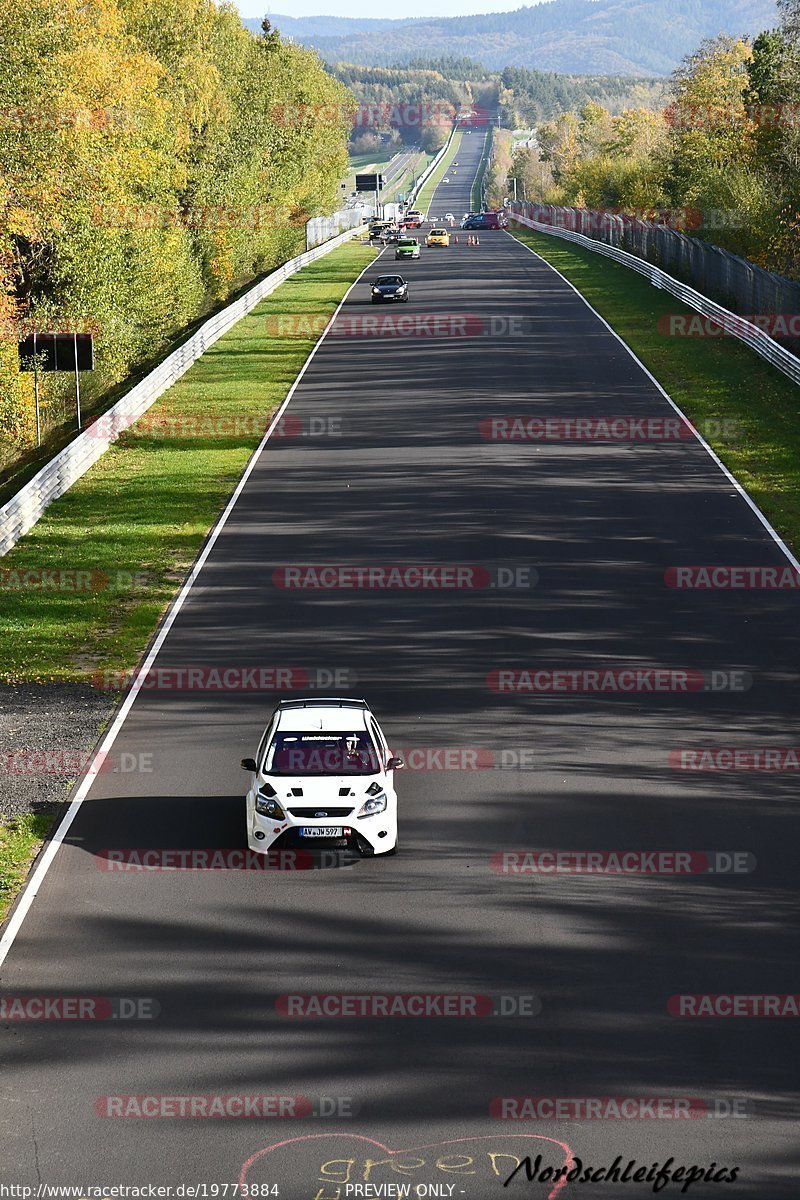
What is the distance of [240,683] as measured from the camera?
2311 cm

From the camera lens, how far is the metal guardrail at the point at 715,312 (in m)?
48.4

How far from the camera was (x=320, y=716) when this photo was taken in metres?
17.7

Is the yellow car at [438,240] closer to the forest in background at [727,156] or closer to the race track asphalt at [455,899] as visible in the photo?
the forest in background at [727,156]

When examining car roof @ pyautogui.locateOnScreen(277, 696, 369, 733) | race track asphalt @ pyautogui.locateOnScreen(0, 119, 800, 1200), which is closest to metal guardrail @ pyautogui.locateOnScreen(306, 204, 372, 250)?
race track asphalt @ pyautogui.locateOnScreen(0, 119, 800, 1200)

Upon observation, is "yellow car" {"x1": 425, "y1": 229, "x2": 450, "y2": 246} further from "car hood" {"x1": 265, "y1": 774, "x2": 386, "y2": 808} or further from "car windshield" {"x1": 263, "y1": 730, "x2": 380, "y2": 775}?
"car hood" {"x1": 265, "y1": 774, "x2": 386, "y2": 808}

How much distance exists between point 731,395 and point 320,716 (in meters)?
31.4

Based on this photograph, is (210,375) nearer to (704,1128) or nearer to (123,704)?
(123,704)

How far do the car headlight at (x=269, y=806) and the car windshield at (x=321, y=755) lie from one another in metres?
0.31

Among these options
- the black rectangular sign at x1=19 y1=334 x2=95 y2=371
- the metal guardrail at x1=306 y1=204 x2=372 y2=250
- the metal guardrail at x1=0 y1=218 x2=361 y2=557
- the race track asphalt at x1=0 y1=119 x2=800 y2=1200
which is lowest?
the race track asphalt at x1=0 y1=119 x2=800 y2=1200

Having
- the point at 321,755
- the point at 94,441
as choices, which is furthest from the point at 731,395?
the point at 321,755

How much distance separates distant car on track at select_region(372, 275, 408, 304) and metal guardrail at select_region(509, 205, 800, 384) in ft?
41.3

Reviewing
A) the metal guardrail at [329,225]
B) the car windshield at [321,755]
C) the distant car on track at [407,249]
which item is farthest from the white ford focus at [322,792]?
the metal guardrail at [329,225]

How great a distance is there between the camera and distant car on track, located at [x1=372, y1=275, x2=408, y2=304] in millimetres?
71375

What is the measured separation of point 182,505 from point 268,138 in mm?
61618
